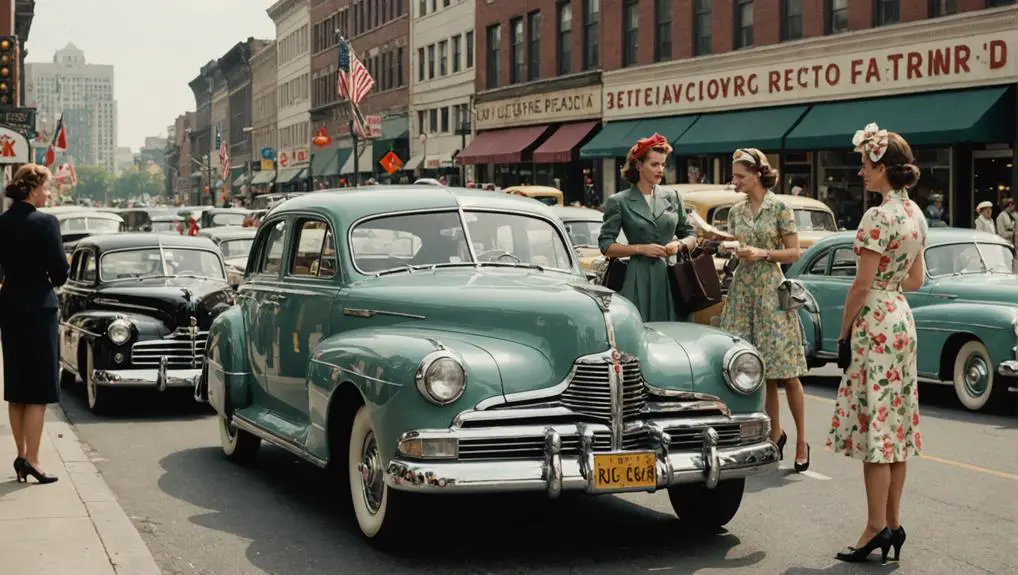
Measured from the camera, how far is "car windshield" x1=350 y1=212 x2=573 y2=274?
8.41m

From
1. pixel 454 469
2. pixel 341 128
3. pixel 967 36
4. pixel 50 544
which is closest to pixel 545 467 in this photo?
pixel 454 469

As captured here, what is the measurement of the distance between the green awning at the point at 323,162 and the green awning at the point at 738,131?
44731 mm

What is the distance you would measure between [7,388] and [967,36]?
24410mm

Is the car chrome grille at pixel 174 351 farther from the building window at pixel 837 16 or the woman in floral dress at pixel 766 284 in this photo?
the building window at pixel 837 16

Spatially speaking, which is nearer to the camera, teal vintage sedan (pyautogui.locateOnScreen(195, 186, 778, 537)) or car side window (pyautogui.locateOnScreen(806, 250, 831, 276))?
teal vintage sedan (pyautogui.locateOnScreen(195, 186, 778, 537))

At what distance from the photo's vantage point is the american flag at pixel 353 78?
4625 centimetres

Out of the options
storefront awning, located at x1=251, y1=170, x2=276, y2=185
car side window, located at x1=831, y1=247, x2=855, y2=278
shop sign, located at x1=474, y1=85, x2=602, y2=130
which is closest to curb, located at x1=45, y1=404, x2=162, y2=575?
car side window, located at x1=831, y1=247, x2=855, y2=278

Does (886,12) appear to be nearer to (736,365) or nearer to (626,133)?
(626,133)

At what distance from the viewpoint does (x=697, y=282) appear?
9094mm

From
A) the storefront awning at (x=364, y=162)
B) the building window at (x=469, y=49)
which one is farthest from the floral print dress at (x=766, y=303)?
the storefront awning at (x=364, y=162)

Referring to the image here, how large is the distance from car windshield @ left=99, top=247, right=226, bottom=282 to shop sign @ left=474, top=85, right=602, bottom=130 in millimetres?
31436

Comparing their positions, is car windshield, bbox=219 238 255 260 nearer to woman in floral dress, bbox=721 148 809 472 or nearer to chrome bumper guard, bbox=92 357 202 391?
chrome bumper guard, bbox=92 357 202 391

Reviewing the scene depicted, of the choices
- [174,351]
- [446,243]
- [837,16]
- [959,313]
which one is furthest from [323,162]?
[446,243]

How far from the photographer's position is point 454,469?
6652mm
